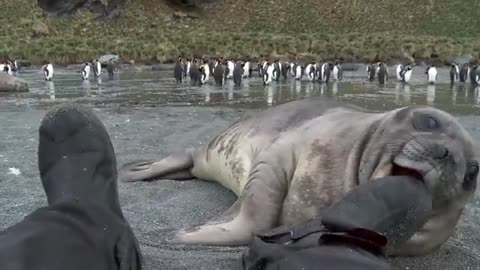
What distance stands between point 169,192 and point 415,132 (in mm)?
1935

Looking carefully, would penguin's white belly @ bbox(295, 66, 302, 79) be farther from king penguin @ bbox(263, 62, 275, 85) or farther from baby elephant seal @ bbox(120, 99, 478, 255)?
baby elephant seal @ bbox(120, 99, 478, 255)

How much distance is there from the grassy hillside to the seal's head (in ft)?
97.4

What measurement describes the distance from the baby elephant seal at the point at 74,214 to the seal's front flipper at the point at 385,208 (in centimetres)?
65

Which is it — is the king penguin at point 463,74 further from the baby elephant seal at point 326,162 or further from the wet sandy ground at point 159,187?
the baby elephant seal at point 326,162

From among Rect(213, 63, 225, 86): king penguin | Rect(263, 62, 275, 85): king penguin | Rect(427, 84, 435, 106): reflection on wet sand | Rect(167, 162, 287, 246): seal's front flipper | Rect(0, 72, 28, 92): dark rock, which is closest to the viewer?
Rect(167, 162, 287, 246): seal's front flipper

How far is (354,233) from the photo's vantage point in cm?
191

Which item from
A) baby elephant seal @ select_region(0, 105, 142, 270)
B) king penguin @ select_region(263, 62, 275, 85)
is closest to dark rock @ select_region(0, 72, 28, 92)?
king penguin @ select_region(263, 62, 275, 85)

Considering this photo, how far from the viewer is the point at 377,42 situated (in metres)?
36.4

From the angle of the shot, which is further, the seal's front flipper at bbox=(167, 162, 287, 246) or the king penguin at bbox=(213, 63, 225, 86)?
the king penguin at bbox=(213, 63, 225, 86)

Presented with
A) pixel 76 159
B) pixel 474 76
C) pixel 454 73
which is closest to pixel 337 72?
pixel 454 73

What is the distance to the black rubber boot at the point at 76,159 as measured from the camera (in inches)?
85.4

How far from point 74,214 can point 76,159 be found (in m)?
0.41

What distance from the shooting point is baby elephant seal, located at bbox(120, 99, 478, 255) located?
Result: 2.43m

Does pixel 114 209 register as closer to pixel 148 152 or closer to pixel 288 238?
pixel 288 238
